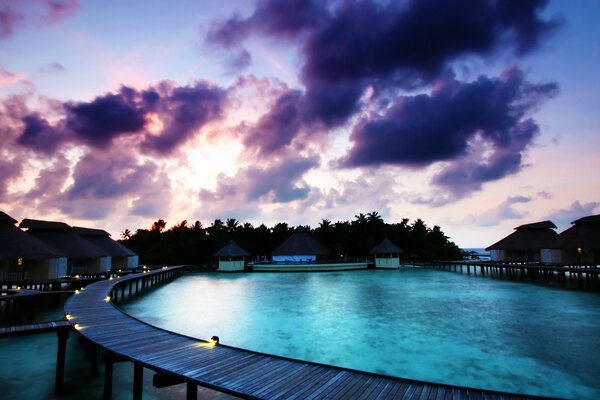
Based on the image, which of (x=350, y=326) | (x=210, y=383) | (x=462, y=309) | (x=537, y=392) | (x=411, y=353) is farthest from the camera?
(x=462, y=309)

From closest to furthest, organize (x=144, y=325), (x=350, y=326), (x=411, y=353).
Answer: (x=144, y=325), (x=411, y=353), (x=350, y=326)

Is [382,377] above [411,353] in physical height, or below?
above

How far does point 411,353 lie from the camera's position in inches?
398

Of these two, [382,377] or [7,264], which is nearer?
[382,377]

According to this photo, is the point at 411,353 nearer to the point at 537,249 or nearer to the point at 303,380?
the point at 303,380

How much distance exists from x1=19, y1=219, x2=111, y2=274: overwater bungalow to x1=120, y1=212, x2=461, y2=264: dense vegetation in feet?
68.8

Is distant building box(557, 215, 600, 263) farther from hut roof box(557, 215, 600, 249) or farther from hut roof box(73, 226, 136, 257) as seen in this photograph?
hut roof box(73, 226, 136, 257)

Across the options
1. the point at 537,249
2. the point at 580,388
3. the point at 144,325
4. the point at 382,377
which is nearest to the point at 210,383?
the point at 382,377

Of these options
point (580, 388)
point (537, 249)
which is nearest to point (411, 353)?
point (580, 388)

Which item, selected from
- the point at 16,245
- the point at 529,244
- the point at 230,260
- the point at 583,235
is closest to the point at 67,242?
the point at 16,245

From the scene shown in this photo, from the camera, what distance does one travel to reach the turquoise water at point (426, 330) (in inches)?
340

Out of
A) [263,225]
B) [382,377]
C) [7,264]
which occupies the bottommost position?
[382,377]

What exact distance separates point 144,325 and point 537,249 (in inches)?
1696

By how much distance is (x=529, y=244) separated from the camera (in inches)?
1503
